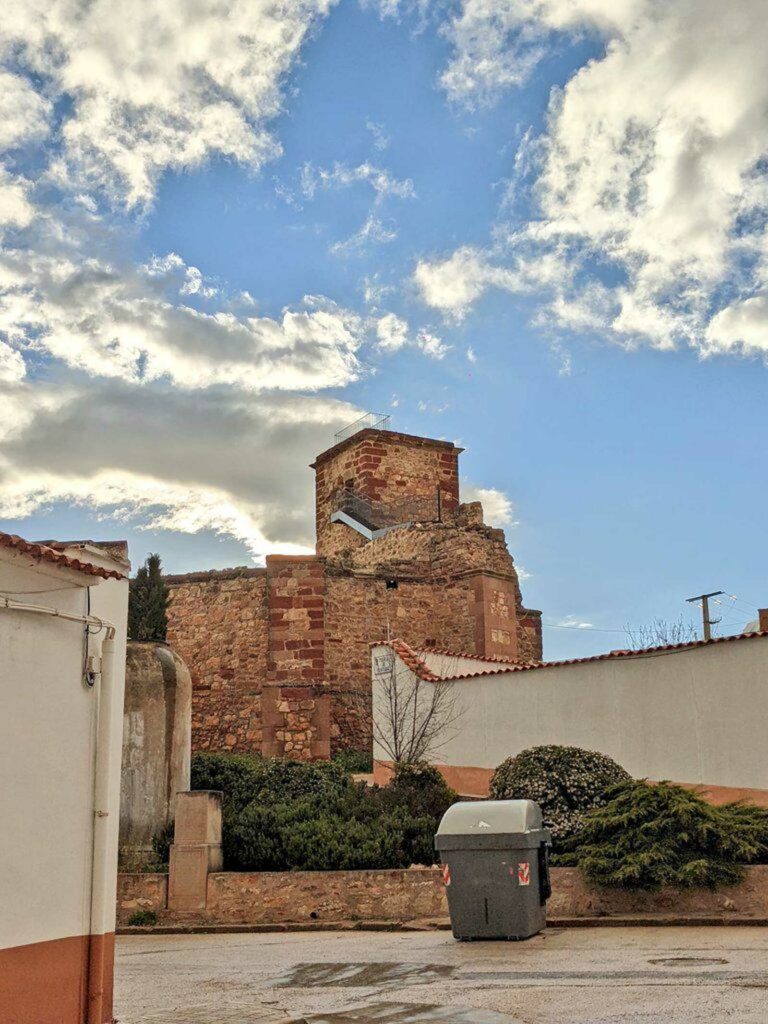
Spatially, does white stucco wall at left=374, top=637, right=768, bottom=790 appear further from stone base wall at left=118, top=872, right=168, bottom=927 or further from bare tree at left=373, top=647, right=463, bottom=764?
stone base wall at left=118, top=872, right=168, bottom=927

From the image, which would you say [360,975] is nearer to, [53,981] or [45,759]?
[53,981]

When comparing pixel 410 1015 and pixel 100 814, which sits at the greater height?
pixel 100 814

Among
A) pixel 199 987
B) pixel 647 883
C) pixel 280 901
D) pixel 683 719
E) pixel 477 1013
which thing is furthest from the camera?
pixel 683 719

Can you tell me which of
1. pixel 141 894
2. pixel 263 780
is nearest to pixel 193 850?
pixel 141 894

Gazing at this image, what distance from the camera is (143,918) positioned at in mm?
14766

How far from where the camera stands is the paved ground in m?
7.66

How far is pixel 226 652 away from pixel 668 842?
→ 601 inches

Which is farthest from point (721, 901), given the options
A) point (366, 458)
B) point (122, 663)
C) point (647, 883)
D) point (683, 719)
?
point (366, 458)

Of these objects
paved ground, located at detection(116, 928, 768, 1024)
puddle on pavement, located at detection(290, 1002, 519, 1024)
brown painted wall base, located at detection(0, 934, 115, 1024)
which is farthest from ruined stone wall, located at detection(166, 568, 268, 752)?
brown painted wall base, located at detection(0, 934, 115, 1024)

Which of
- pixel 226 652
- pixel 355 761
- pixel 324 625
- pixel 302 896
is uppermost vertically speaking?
pixel 324 625

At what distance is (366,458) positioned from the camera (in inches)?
1342

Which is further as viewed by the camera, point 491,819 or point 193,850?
point 193,850

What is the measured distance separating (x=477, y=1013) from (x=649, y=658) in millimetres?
10432

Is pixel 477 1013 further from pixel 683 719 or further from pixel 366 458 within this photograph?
pixel 366 458
